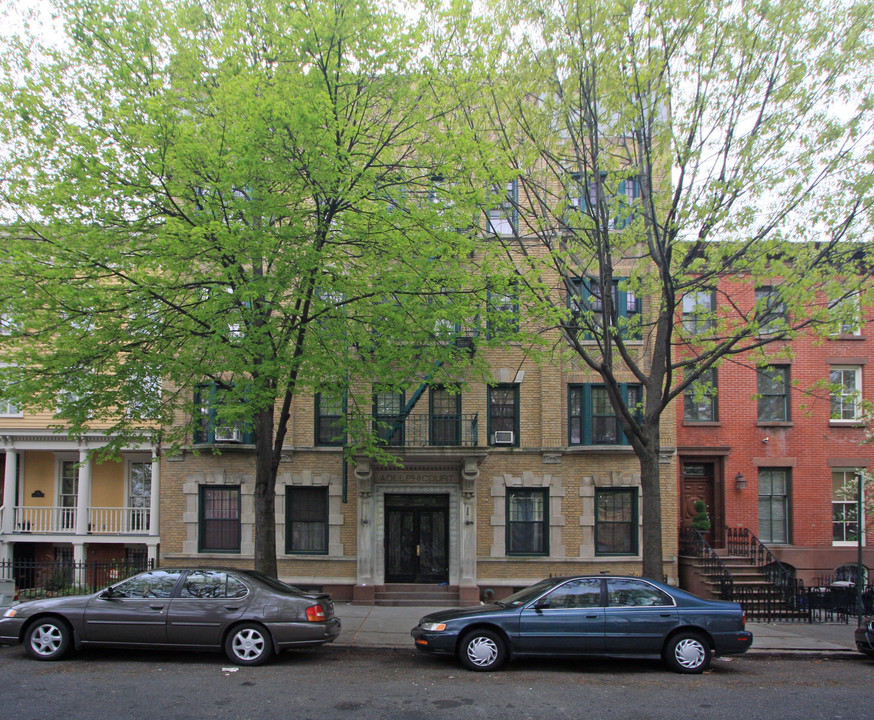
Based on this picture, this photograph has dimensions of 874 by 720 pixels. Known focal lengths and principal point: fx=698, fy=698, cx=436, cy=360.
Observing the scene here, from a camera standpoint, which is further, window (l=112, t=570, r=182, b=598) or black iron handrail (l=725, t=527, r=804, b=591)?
black iron handrail (l=725, t=527, r=804, b=591)

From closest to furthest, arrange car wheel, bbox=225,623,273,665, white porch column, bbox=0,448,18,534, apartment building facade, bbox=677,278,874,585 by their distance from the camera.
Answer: car wheel, bbox=225,623,273,665
white porch column, bbox=0,448,18,534
apartment building facade, bbox=677,278,874,585

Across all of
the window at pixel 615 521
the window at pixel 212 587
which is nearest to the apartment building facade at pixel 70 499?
the window at pixel 212 587

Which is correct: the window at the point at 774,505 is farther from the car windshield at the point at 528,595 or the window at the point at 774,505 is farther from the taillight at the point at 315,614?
the taillight at the point at 315,614

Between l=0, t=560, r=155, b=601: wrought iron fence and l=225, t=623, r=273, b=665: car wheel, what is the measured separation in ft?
27.9

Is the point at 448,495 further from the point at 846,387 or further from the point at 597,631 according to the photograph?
the point at 846,387

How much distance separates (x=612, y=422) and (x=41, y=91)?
577 inches

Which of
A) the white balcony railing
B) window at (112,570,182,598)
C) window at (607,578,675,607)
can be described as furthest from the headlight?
the white balcony railing

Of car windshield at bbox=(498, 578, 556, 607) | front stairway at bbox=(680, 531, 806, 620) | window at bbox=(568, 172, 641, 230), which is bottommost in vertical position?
front stairway at bbox=(680, 531, 806, 620)

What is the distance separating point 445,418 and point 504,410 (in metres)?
1.62

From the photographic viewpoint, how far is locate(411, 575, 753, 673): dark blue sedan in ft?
34.2

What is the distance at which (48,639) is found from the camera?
34.4 ft

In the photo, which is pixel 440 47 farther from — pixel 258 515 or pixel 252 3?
pixel 258 515

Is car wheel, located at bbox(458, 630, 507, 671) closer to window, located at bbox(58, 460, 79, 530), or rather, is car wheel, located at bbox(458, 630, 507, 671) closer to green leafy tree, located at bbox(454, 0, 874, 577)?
green leafy tree, located at bbox(454, 0, 874, 577)

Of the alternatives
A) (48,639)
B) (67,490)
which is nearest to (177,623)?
(48,639)
